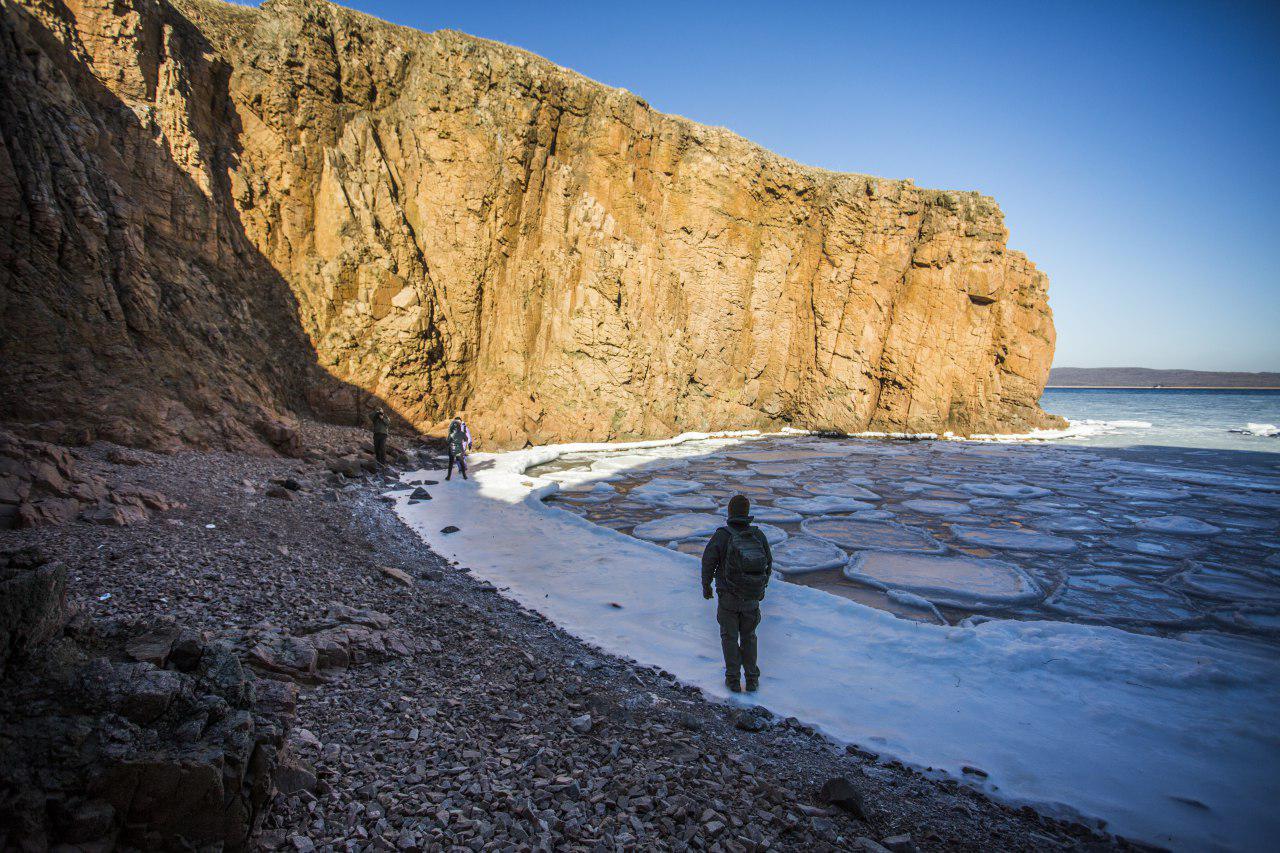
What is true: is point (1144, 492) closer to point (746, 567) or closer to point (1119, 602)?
point (1119, 602)

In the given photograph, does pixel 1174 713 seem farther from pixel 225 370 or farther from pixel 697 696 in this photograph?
pixel 225 370

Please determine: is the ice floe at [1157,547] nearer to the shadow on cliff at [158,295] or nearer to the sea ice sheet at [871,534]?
the sea ice sheet at [871,534]

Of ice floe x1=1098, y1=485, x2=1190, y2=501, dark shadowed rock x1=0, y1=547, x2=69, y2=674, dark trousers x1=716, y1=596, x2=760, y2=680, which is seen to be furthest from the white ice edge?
ice floe x1=1098, y1=485, x2=1190, y2=501

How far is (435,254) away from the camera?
21109 mm

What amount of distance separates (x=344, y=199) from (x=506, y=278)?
607 centimetres

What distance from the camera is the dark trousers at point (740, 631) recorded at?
Answer: 493 centimetres

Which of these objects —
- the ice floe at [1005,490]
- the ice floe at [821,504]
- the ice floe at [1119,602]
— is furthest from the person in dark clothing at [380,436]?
the ice floe at [1005,490]

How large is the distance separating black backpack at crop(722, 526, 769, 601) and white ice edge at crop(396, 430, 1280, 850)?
Answer: 0.93m

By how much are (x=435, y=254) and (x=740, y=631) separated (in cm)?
1990

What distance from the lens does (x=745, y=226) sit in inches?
1088

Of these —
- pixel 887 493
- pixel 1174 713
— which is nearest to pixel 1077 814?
pixel 1174 713

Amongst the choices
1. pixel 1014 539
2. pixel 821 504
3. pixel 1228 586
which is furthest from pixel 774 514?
pixel 1228 586

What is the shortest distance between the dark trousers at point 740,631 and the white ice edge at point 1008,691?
25cm

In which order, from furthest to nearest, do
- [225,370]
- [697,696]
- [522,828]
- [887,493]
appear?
[887,493], [225,370], [697,696], [522,828]
